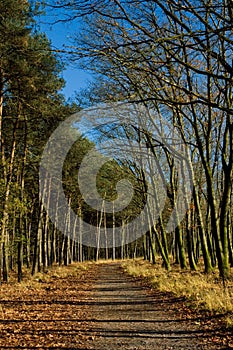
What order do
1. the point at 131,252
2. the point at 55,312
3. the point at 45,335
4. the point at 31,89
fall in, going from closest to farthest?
the point at 45,335 < the point at 55,312 < the point at 31,89 < the point at 131,252

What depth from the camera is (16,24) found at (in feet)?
53.5

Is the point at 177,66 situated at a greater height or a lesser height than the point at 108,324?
greater

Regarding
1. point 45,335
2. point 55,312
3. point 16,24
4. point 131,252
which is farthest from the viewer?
point 131,252

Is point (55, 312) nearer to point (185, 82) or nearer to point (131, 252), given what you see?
point (185, 82)

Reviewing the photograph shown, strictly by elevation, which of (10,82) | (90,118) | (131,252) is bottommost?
(131,252)

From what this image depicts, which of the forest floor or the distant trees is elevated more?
the distant trees

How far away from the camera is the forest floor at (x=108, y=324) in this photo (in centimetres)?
665

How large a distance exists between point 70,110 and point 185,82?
6.35 metres

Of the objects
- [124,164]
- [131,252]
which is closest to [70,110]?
[124,164]

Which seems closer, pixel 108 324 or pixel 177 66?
pixel 108 324

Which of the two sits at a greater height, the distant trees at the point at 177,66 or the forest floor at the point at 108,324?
the distant trees at the point at 177,66

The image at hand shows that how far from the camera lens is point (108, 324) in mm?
8562

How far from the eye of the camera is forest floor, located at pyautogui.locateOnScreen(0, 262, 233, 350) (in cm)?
665

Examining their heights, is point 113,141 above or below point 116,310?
above
